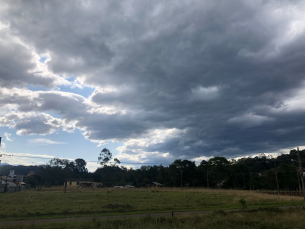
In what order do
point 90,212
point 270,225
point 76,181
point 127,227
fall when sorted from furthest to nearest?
point 76,181 < point 90,212 < point 270,225 < point 127,227

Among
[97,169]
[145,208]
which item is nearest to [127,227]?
[145,208]

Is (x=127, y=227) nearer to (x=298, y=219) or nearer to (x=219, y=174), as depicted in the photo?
(x=298, y=219)

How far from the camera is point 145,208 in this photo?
2777cm

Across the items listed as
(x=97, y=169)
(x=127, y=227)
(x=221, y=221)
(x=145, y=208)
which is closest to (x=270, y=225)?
(x=221, y=221)

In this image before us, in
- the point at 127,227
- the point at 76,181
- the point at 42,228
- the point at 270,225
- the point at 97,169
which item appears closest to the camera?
the point at 127,227

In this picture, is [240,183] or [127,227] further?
[240,183]

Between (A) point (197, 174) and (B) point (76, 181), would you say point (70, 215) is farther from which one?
(B) point (76, 181)

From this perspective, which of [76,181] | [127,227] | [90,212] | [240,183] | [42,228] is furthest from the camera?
[76,181]

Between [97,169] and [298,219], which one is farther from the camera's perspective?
[97,169]

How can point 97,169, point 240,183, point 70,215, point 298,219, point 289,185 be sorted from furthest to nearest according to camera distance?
point 97,169 < point 240,183 < point 289,185 < point 70,215 < point 298,219

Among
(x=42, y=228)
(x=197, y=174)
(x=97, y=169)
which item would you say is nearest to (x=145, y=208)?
(x=42, y=228)

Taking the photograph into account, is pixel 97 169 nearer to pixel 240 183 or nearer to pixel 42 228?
pixel 240 183

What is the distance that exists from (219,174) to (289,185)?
22729 mm

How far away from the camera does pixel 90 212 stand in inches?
973
